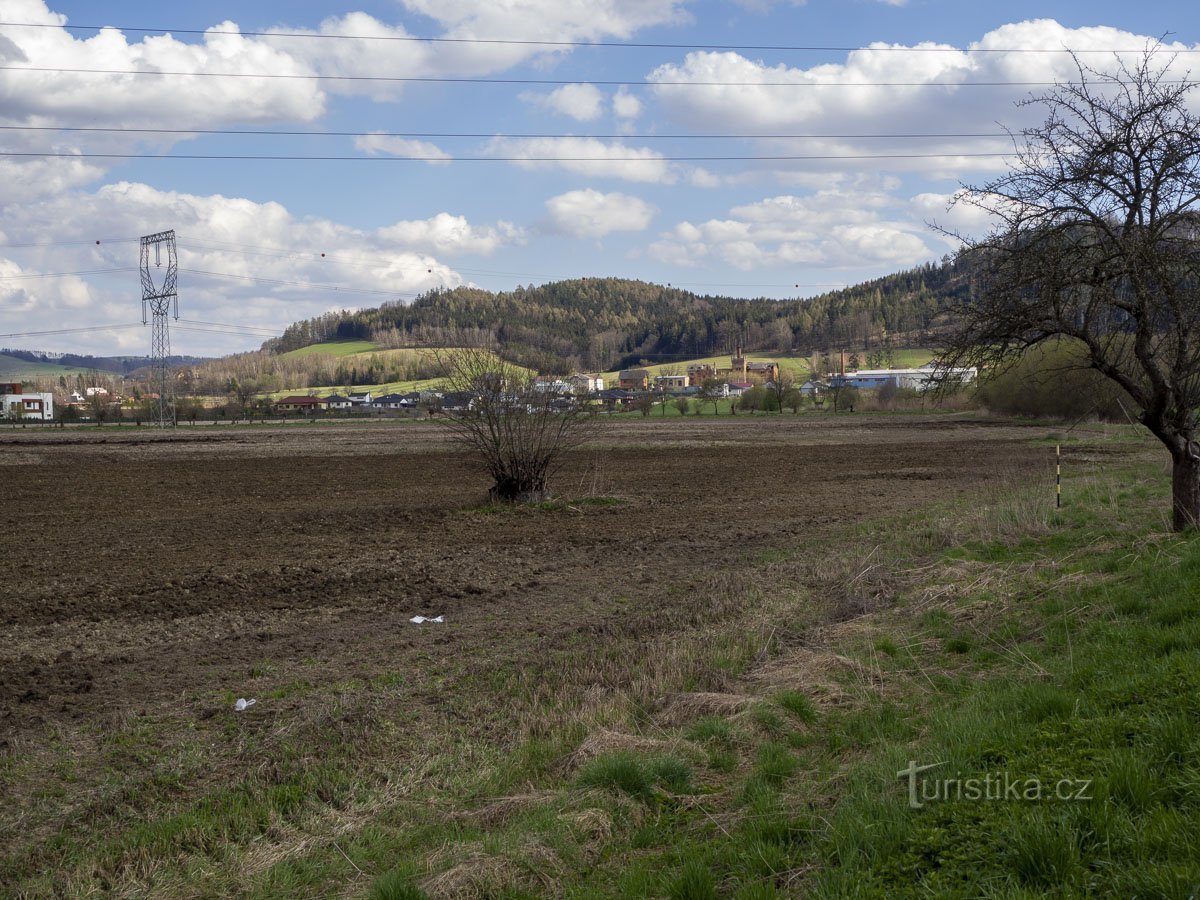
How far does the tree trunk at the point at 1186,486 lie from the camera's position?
498 inches

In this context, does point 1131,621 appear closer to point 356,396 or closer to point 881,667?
point 881,667

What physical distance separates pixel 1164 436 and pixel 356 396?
143 m

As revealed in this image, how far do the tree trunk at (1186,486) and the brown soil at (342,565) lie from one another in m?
6.47

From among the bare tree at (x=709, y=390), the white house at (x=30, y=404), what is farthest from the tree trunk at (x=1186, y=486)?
the white house at (x=30, y=404)

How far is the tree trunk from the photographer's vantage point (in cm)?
1265

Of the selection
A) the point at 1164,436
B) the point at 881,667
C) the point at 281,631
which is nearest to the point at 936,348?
the point at 1164,436

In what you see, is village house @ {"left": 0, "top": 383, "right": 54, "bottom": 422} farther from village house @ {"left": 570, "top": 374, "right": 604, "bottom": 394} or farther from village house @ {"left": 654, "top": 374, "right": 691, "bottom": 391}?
village house @ {"left": 570, "top": 374, "right": 604, "bottom": 394}

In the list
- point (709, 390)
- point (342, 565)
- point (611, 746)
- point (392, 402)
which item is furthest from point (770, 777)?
point (392, 402)

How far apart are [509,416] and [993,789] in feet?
65.3

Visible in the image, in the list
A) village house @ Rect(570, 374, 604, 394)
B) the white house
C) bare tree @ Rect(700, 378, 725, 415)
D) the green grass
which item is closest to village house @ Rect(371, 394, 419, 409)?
bare tree @ Rect(700, 378, 725, 415)

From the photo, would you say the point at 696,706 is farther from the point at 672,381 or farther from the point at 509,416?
the point at 672,381

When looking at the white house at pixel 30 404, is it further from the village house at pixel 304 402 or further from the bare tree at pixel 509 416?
the bare tree at pixel 509 416

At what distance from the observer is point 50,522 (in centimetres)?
2277

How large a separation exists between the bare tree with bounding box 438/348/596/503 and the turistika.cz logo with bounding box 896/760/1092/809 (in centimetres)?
1951
